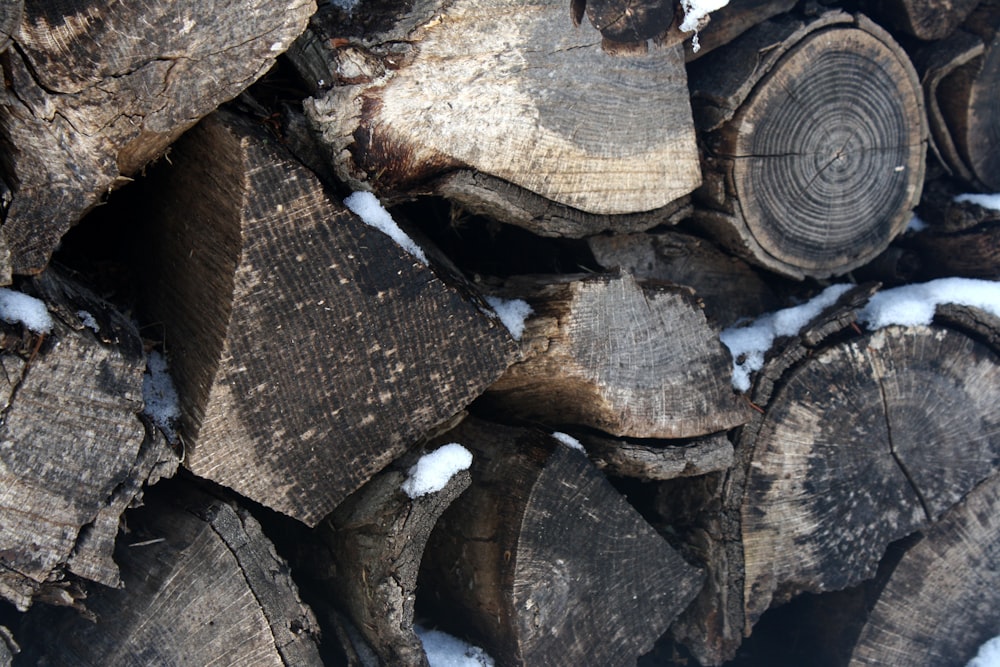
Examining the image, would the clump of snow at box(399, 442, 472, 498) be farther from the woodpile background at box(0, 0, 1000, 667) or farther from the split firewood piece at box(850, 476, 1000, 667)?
the split firewood piece at box(850, 476, 1000, 667)

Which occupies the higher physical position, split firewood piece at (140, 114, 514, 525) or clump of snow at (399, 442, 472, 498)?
split firewood piece at (140, 114, 514, 525)

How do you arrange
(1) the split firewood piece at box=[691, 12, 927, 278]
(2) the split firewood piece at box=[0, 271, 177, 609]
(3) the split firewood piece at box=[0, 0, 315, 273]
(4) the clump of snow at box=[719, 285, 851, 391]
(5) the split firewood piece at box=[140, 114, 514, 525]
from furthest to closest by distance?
(4) the clump of snow at box=[719, 285, 851, 391] < (1) the split firewood piece at box=[691, 12, 927, 278] < (5) the split firewood piece at box=[140, 114, 514, 525] < (2) the split firewood piece at box=[0, 271, 177, 609] < (3) the split firewood piece at box=[0, 0, 315, 273]

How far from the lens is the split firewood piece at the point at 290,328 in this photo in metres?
1.70

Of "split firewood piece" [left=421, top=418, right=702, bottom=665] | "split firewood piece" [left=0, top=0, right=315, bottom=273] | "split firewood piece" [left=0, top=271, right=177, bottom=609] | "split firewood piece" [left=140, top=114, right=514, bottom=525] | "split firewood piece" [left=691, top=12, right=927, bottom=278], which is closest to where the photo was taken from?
"split firewood piece" [left=0, top=0, right=315, bottom=273]

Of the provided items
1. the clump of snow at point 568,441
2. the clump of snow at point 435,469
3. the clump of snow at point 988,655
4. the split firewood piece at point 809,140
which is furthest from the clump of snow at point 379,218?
the clump of snow at point 988,655

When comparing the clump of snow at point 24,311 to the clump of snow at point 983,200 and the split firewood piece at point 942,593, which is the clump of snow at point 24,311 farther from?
the clump of snow at point 983,200

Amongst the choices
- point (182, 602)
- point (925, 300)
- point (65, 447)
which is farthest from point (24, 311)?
point (925, 300)

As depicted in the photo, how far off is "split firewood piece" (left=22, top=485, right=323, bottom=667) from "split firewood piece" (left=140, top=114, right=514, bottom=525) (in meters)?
0.13

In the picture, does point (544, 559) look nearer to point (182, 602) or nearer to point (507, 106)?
point (182, 602)

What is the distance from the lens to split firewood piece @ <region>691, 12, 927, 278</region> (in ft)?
7.64

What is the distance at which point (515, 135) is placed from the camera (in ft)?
6.48

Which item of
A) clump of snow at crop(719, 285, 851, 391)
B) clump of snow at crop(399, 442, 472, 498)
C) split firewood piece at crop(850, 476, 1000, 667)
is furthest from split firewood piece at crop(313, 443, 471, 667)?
split firewood piece at crop(850, 476, 1000, 667)

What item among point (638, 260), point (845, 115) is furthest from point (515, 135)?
point (845, 115)

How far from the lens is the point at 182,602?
179 centimetres
